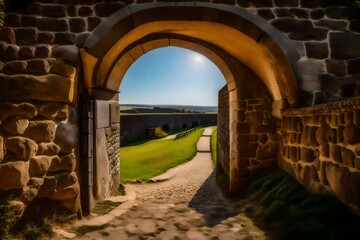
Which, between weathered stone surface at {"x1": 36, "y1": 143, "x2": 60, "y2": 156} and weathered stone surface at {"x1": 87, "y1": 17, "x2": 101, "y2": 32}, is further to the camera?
weathered stone surface at {"x1": 87, "y1": 17, "x2": 101, "y2": 32}

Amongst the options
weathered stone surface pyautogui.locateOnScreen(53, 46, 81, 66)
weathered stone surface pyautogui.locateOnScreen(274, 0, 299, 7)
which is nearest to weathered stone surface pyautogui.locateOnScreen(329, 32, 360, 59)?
weathered stone surface pyautogui.locateOnScreen(274, 0, 299, 7)

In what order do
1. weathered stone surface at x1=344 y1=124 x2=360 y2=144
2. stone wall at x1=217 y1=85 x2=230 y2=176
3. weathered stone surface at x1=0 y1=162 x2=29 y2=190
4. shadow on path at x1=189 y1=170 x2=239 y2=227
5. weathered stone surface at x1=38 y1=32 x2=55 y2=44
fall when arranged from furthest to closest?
stone wall at x1=217 y1=85 x2=230 y2=176, shadow on path at x1=189 y1=170 x2=239 y2=227, weathered stone surface at x1=38 y1=32 x2=55 y2=44, weathered stone surface at x1=0 y1=162 x2=29 y2=190, weathered stone surface at x1=344 y1=124 x2=360 y2=144

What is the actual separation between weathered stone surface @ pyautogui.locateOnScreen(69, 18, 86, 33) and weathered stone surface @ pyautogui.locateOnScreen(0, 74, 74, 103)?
2.63ft

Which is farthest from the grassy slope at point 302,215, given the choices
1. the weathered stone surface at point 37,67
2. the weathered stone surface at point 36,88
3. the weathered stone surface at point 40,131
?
the weathered stone surface at point 37,67

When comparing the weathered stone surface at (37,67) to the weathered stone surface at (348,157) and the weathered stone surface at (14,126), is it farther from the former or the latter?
the weathered stone surface at (348,157)

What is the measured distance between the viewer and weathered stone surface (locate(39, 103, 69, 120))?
3.64 meters

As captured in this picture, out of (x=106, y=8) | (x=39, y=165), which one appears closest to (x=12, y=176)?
(x=39, y=165)

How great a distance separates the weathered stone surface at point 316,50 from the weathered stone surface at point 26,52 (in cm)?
422

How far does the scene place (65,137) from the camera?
383 cm

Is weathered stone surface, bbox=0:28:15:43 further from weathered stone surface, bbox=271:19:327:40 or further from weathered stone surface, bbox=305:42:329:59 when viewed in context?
weathered stone surface, bbox=305:42:329:59

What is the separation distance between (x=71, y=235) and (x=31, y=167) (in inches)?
40.8

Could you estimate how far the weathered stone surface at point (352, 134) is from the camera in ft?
8.51

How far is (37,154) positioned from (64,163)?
1.24ft

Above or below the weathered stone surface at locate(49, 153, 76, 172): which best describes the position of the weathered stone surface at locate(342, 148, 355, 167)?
above
